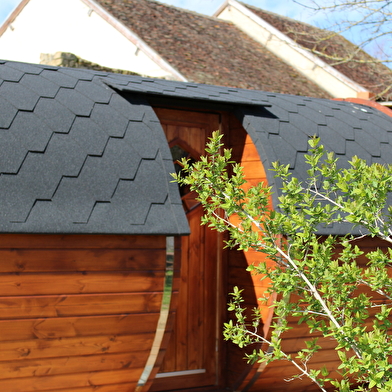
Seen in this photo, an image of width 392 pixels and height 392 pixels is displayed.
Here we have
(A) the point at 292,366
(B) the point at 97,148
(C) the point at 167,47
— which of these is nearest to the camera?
(B) the point at 97,148

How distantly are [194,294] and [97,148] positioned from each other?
1.83 meters

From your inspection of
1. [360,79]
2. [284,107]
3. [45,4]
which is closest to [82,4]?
[45,4]

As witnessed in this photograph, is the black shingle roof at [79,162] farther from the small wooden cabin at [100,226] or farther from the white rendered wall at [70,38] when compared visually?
the white rendered wall at [70,38]

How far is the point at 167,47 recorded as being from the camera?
19.1 meters

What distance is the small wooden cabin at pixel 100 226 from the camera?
4223 millimetres

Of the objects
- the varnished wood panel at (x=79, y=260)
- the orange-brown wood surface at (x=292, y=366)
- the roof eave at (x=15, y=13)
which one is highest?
the roof eave at (x=15, y=13)

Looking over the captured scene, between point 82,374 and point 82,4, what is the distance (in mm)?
17798

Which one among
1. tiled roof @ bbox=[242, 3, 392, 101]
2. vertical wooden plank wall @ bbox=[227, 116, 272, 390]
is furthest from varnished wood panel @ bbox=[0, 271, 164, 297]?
tiled roof @ bbox=[242, 3, 392, 101]

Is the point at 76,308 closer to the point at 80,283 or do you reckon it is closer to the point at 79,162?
the point at 80,283

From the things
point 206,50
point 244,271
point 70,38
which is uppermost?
point 70,38

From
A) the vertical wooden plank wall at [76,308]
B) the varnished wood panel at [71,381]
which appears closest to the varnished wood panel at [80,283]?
the vertical wooden plank wall at [76,308]

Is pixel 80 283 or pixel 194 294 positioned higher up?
pixel 80 283

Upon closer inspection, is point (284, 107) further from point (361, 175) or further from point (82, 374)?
point (82, 374)

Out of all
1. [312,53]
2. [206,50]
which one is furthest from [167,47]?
[312,53]
